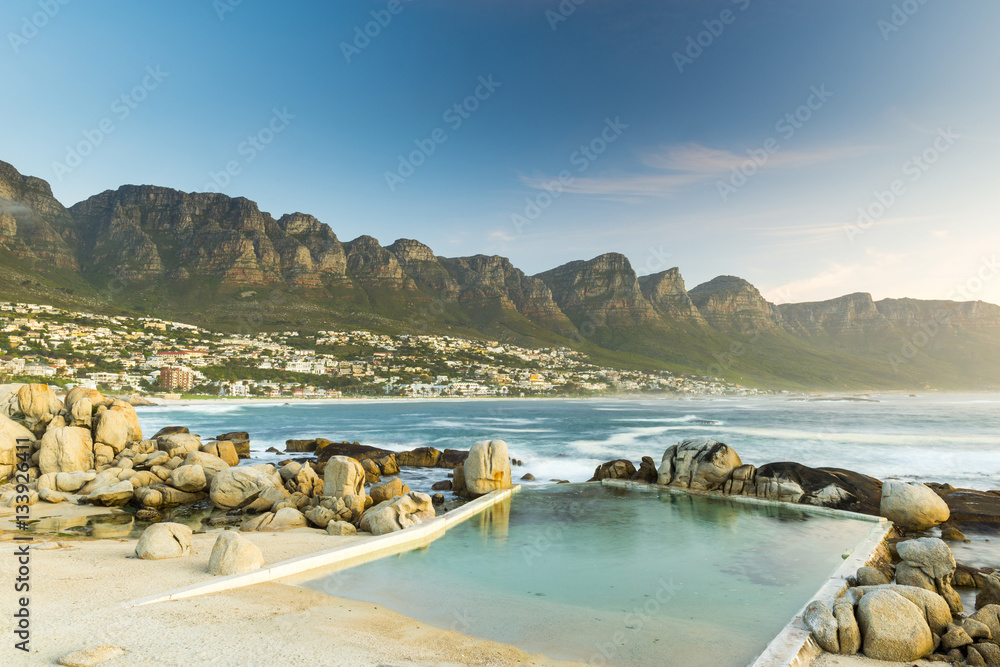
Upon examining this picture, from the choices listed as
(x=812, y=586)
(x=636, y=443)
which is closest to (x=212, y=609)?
(x=812, y=586)

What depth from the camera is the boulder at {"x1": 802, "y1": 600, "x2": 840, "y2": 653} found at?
884 cm

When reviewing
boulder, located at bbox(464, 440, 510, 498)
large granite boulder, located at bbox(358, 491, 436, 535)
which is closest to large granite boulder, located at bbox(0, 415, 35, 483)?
large granite boulder, located at bbox(358, 491, 436, 535)

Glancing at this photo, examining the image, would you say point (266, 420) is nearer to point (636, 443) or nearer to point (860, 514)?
point (636, 443)

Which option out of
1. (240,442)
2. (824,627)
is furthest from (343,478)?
(240,442)

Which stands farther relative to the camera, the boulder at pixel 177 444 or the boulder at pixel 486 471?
the boulder at pixel 177 444

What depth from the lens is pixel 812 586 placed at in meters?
12.7

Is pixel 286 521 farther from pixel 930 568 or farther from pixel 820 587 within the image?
pixel 930 568

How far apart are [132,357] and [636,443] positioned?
10553 centimetres

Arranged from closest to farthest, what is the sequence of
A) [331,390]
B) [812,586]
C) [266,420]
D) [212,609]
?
[212,609], [812,586], [266,420], [331,390]

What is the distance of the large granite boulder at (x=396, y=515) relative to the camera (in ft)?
54.4

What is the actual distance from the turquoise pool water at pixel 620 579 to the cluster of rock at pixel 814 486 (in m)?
1.62

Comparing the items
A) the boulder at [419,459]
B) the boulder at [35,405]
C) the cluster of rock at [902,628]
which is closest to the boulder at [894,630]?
the cluster of rock at [902,628]

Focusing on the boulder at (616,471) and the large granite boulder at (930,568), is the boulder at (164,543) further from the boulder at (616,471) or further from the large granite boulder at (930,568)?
the boulder at (616,471)

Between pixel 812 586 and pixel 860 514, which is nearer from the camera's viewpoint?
pixel 812 586
